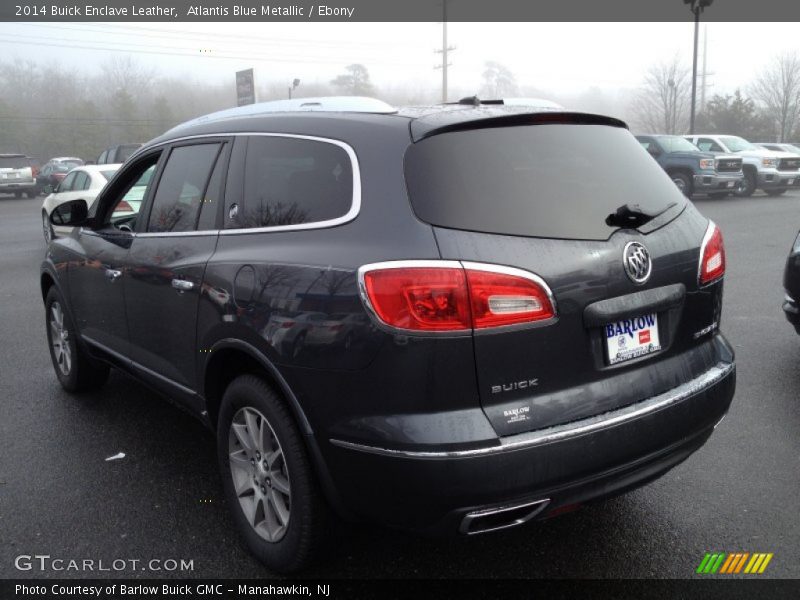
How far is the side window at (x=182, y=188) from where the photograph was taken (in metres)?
3.46

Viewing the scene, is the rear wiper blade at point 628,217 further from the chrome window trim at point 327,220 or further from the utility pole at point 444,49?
the utility pole at point 444,49

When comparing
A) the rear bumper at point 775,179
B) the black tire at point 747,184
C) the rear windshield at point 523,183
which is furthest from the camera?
the black tire at point 747,184

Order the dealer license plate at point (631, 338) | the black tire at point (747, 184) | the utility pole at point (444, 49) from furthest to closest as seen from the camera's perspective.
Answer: the utility pole at point (444, 49) < the black tire at point (747, 184) < the dealer license plate at point (631, 338)

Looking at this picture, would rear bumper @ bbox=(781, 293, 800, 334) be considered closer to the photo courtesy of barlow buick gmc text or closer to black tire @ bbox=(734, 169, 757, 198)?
the photo courtesy of barlow buick gmc text

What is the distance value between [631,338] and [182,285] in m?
1.95

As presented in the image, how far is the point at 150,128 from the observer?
218 ft

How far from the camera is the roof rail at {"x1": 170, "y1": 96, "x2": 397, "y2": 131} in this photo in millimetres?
2980

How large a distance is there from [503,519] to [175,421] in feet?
9.07

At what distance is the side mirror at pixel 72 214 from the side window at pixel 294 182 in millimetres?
1856

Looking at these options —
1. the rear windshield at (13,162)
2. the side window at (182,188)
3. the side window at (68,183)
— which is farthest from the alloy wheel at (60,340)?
the rear windshield at (13,162)

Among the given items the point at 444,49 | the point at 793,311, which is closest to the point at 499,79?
the point at 444,49

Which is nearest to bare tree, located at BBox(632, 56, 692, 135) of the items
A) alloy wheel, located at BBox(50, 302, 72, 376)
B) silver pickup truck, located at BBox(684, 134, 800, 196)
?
silver pickup truck, located at BBox(684, 134, 800, 196)

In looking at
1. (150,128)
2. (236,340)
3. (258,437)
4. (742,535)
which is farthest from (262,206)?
(150,128)

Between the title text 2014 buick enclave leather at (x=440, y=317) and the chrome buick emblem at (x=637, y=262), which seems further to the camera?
the chrome buick emblem at (x=637, y=262)
